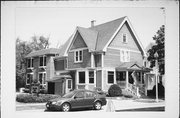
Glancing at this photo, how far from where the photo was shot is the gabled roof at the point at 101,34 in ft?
36.8

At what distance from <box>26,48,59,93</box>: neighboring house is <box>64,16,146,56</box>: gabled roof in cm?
75

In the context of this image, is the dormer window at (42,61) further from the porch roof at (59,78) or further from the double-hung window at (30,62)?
the porch roof at (59,78)

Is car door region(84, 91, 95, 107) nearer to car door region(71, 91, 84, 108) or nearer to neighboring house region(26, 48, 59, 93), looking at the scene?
car door region(71, 91, 84, 108)

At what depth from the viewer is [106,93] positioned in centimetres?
1098

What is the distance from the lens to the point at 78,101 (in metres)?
10.4

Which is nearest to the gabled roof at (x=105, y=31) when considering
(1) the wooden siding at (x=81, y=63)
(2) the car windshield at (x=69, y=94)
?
(1) the wooden siding at (x=81, y=63)

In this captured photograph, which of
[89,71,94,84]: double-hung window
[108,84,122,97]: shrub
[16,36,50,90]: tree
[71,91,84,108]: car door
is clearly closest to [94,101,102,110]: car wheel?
[71,91,84,108]: car door

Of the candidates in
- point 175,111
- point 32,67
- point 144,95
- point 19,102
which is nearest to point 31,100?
point 19,102

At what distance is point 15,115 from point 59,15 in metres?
4.11

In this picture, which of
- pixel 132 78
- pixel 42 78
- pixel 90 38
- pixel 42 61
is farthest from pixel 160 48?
pixel 42 61

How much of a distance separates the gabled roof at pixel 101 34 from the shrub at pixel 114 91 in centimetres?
157

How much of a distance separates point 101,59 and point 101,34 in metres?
1.07

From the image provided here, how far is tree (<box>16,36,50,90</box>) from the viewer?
416 inches

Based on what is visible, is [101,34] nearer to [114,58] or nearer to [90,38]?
[90,38]
